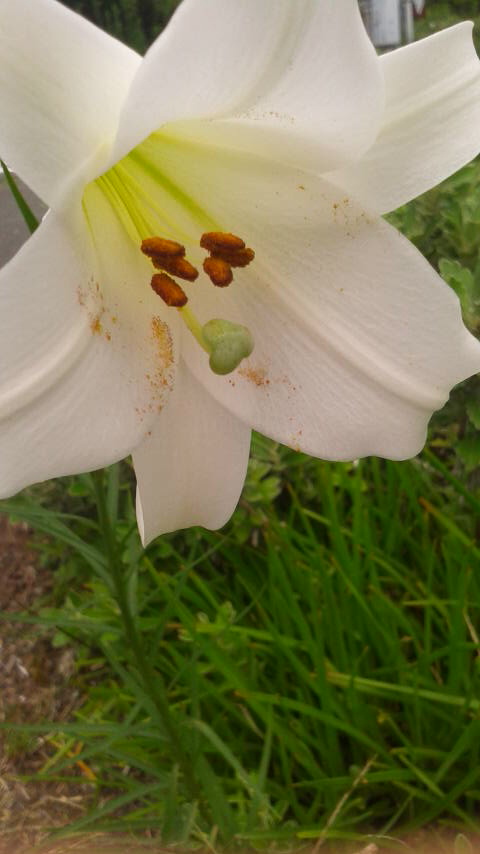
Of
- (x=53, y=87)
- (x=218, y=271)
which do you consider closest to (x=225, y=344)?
(x=218, y=271)

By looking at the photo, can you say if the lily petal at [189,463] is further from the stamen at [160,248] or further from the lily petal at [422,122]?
the lily petal at [422,122]

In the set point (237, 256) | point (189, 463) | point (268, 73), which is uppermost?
point (268, 73)

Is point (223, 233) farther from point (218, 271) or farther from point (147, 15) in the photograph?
point (147, 15)

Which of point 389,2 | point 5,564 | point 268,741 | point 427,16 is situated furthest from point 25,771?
point 427,16

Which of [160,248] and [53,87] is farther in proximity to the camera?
[160,248]

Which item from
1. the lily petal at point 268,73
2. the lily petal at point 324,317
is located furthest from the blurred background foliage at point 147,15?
the lily petal at point 268,73

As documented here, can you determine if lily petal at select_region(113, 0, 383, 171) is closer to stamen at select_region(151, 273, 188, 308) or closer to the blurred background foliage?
stamen at select_region(151, 273, 188, 308)
